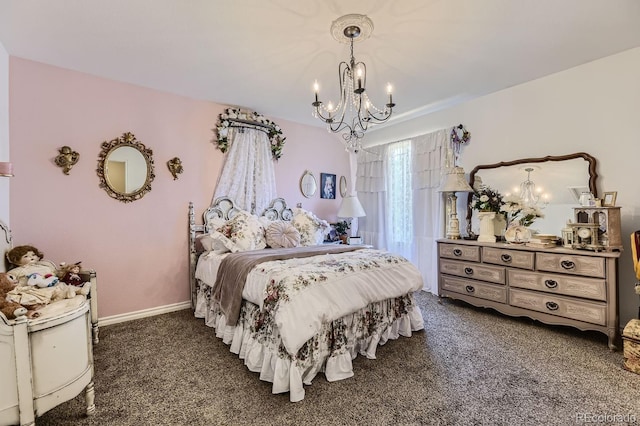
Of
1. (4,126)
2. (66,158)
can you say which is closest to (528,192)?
(66,158)

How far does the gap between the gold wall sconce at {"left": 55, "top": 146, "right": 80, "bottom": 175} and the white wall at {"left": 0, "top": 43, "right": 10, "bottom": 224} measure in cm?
36

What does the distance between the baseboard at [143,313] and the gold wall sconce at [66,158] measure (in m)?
1.57

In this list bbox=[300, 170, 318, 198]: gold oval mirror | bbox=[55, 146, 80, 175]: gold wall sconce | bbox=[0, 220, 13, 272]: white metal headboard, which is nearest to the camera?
bbox=[0, 220, 13, 272]: white metal headboard

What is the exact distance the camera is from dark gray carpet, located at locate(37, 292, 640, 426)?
170cm

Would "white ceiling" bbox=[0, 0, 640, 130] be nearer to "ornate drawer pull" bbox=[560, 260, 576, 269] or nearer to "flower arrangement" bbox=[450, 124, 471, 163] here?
A: "flower arrangement" bbox=[450, 124, 471, 163]

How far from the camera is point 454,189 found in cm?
368

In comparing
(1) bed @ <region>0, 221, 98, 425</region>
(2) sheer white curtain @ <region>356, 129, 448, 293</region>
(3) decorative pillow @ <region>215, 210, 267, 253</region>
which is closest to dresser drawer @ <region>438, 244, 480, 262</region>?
(2) sheer white curtain @ <region>356, 129, 448, 293</region>

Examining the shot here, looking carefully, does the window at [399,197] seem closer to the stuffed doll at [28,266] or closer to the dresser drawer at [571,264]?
the dresser drawer at [571,264]

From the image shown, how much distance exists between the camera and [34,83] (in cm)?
276

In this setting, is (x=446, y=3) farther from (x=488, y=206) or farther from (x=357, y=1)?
(x=488, y=206)

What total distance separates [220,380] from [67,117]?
2.91 meters

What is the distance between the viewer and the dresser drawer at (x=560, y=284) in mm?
2514

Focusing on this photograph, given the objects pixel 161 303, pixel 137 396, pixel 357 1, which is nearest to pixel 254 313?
pixel 137 396

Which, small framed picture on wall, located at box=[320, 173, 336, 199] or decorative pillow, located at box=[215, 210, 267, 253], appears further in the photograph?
small framed picture on wall, located at box=[320, 173, 336, 199]
